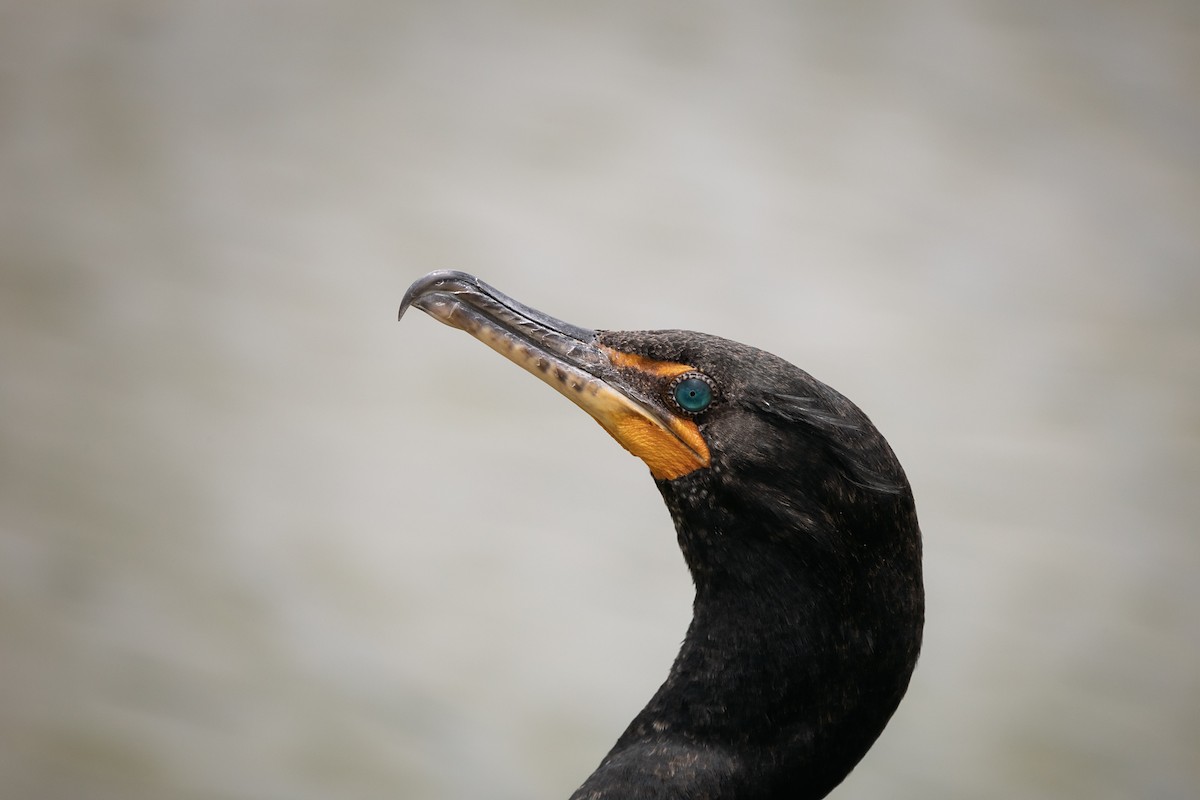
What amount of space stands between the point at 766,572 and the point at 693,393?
28cm

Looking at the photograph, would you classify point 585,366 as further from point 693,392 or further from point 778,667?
point 778,667

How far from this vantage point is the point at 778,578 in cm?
172

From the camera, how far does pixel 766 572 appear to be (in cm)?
173

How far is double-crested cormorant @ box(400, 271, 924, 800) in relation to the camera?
1688 millimetres

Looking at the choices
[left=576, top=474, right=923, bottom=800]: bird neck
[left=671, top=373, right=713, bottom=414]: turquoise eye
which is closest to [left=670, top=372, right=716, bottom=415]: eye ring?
[left=671, top=373, right=713, bottom=414]: turquoise eye

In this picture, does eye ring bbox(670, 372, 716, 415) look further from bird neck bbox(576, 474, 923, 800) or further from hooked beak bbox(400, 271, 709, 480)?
bird neck bbox(576, 474, 923, 800)

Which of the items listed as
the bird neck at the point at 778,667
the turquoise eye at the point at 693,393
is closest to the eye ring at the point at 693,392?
the turquoise eye at the point at 693,393

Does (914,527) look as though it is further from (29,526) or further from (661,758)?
(29,526)

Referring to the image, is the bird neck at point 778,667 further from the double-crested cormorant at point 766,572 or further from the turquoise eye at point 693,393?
the turquoise eye at point 693,393

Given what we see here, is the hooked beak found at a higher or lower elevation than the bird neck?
higher

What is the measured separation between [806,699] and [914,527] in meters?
0.29

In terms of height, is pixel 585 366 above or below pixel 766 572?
above

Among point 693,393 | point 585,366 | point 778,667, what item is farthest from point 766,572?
point 585,366

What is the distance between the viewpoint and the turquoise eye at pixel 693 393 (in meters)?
1.75
